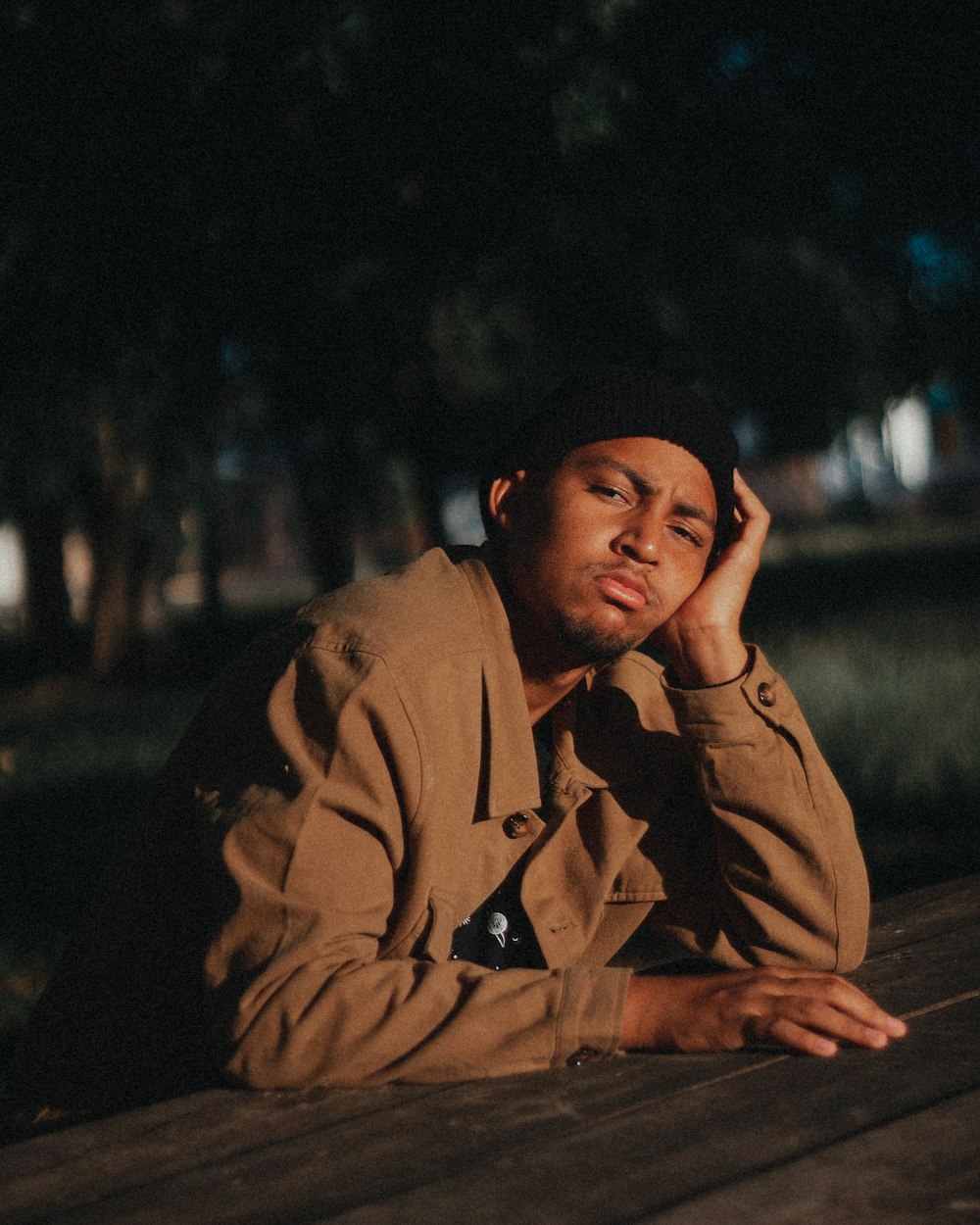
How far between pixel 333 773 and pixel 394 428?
1165 centimetres

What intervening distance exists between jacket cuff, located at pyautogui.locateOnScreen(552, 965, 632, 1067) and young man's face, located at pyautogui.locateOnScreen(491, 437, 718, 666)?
655 millimetres

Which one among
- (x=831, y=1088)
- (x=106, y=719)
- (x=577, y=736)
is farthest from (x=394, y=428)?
(x=831, y=1088)

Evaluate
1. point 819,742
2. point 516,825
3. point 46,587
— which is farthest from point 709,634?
point 46,587

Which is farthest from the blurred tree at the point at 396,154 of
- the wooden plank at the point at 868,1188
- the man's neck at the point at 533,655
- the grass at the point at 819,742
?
the wooden plank at the point at 868,1188

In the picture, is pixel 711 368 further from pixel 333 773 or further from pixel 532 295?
pixel 333 773

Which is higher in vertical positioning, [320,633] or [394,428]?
[394,428]

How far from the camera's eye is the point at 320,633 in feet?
7.06

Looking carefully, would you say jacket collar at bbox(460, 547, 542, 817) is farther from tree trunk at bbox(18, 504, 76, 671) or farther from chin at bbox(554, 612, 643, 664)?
tree trunk at bbox(18, 504, 76, 671)

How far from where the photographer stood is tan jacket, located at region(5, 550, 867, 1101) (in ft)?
6.30

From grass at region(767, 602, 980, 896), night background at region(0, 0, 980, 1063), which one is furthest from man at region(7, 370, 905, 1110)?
grass at region(767, 602, 980, 896)

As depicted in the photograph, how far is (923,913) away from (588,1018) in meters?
1.07

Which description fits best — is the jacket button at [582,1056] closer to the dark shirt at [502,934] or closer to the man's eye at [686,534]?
the dark shirt at [502,934]

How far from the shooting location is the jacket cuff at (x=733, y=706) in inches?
95.7

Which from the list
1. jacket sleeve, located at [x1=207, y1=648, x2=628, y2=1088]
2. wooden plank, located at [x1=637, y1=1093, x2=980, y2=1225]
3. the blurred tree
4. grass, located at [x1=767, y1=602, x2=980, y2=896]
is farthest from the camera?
grass, located at [x1=767, y1=602, x2=980, y2=896]
